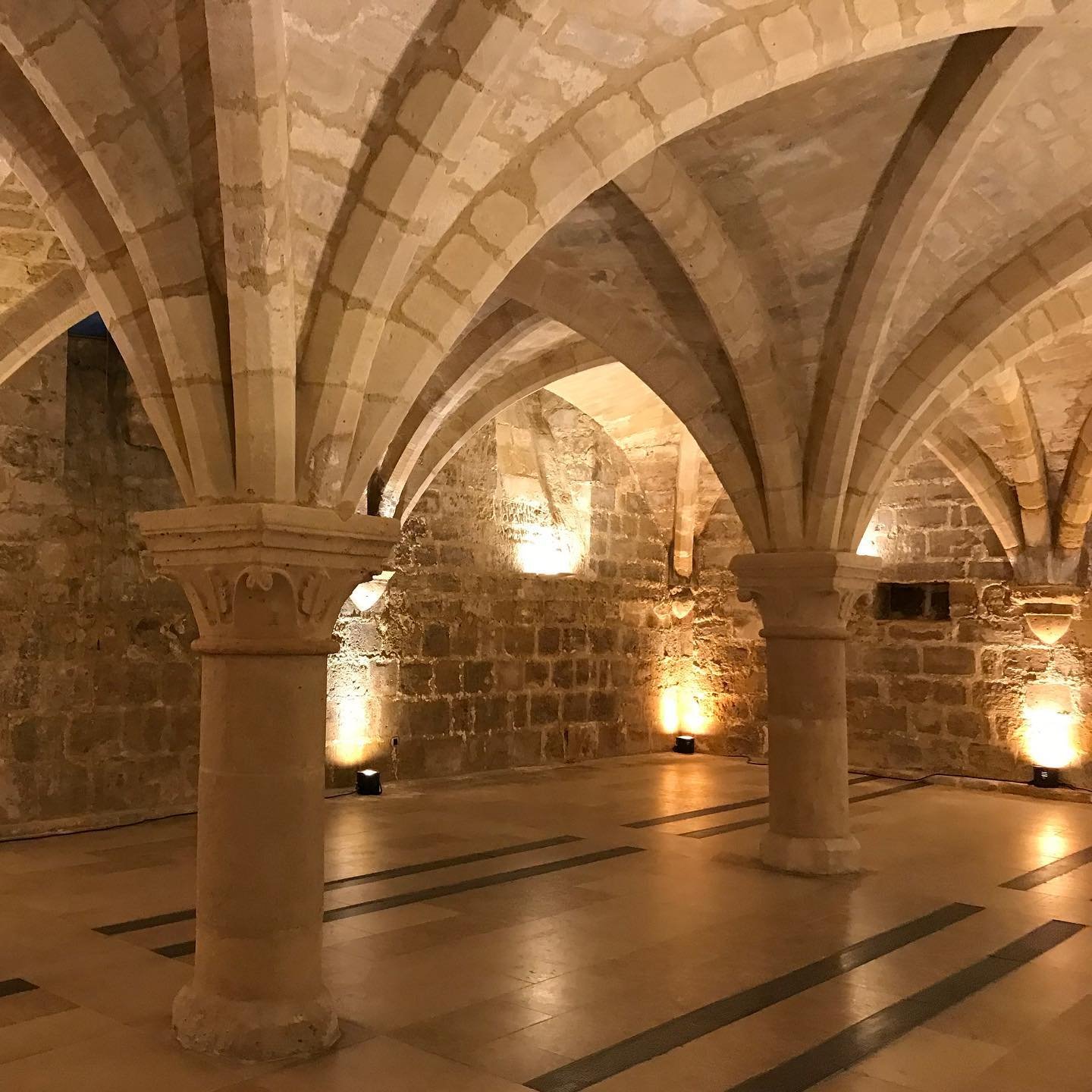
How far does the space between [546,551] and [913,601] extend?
3186 millimetres

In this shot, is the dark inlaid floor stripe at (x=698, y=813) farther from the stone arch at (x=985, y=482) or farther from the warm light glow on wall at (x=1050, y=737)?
the stone arch at (x=985, y=482)

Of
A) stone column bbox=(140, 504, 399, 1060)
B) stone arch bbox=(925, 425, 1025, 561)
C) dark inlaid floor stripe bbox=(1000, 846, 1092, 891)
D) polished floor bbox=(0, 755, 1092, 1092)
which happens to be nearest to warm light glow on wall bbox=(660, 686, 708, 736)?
stone arch bbox=(925, 425, 1025, 561)

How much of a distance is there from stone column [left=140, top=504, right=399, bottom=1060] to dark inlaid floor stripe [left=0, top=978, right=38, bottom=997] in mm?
671

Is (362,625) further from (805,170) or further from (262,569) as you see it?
(262,569)

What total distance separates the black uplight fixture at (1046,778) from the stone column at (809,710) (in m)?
3.71

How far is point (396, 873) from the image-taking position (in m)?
4.82

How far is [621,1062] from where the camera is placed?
8.81 feet

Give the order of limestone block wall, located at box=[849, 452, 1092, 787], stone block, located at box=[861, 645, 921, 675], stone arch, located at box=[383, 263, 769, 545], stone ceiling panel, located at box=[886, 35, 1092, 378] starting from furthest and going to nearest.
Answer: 1. stone block, located at box=[861, 645, 921, 675]
2. limestone block wall, located at box=[849, 452, 1092, 787]
3. stone arch, located at box=[383, 263, 769, 545]
4. stone ceiling panel, located at box=[886, 35, 1092, 378]

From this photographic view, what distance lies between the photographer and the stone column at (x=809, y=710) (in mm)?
5000

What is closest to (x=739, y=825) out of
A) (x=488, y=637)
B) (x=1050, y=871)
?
(x=1050, y=871)

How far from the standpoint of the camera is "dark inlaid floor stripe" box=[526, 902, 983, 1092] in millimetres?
2617

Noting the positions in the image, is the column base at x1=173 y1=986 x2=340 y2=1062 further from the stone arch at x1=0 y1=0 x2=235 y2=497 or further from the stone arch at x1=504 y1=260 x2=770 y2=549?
the stone arch at x1=504 y1=260 x2=770 y2=549

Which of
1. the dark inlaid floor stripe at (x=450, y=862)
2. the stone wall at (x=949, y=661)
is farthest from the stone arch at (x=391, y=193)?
the stone wall at (x=949, y=661)

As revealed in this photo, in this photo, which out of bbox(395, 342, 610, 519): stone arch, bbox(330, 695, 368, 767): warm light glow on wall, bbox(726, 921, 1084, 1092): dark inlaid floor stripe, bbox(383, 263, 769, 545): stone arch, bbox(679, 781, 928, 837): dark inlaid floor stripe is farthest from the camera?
bbox(330, 695, 368, 767): warm light glow on wall
